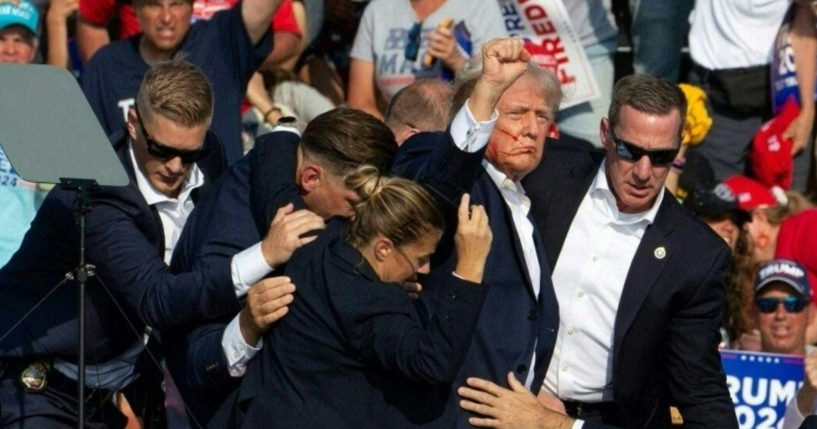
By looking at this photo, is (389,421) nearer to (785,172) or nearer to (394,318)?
(394,318)

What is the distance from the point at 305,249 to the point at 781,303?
11.0 feet

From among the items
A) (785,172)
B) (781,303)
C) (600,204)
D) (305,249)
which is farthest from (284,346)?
(785,172)

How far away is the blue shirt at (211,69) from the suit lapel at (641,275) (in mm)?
2368

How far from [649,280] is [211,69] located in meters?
2.74

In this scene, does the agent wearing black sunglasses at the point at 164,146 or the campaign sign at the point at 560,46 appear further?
the campaign sign at the point at 560,46

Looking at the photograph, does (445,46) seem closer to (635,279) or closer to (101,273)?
(635,279)

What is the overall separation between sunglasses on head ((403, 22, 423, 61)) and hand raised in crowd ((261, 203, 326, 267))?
11.8ft

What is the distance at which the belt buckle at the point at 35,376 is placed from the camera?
255 inches

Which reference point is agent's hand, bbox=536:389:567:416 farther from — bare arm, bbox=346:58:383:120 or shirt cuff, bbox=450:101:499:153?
bare arm, bbox=346:58:383:120

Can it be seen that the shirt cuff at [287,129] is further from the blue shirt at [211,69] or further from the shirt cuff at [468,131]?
the blue shirt at [211,69]

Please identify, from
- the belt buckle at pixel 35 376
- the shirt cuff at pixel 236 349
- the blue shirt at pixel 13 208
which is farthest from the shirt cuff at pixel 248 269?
the blue shirt at pixel 13 208

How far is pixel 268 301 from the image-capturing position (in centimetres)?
544

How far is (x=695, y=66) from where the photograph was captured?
32.1 feet

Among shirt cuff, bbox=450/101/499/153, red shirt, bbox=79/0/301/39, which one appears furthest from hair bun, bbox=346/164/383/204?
red shirt, bbox=79/0/301/39
